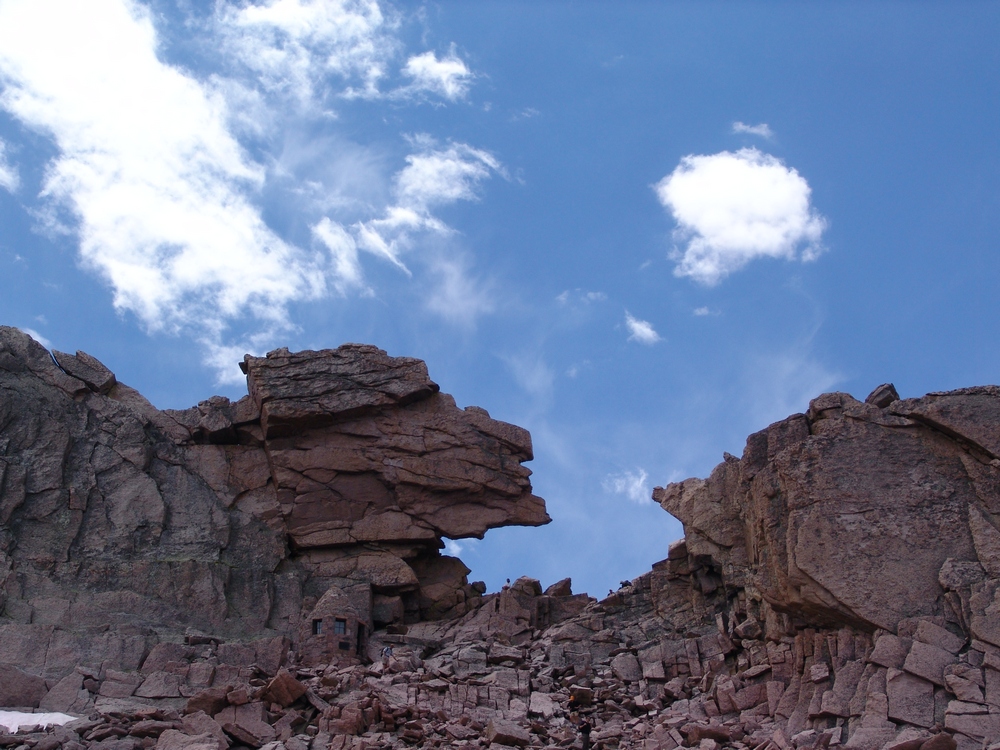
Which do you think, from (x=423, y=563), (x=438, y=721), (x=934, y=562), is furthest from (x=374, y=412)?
(x=934, y=562)

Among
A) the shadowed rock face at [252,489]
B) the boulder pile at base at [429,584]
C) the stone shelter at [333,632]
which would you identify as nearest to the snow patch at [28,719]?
the boulder pile at base at [429,584]

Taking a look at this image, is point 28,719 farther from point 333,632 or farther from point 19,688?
point 333,632

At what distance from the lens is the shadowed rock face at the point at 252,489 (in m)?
38.4

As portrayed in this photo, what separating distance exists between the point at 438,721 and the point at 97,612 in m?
12.0

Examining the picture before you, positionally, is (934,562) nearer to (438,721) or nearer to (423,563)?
(438,721)

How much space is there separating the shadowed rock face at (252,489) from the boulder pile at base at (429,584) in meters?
0.09

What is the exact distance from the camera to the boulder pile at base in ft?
97.7

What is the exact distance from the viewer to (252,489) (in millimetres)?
42469

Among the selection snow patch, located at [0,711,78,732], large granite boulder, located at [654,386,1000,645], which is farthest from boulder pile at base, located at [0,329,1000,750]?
snow patch, located at [0,711,78,732]

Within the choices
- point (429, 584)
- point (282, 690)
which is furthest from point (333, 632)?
point (429, 584)

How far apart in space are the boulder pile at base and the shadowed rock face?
0.30ft

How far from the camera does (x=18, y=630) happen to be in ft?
113

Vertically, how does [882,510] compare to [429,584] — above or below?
below

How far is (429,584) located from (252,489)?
6.96 metres
